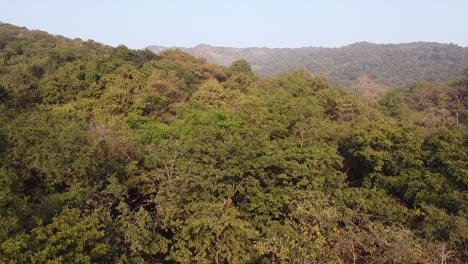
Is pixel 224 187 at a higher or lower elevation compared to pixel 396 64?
higher

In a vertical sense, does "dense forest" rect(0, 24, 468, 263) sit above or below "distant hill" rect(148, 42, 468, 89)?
above

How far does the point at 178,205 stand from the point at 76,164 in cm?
428

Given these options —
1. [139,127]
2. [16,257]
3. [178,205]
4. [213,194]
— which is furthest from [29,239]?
[139,127]

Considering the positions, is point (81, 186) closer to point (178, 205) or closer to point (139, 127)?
point (178, 205)

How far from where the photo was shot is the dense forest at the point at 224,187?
12648 millimetres

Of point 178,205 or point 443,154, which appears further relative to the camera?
point 443,154

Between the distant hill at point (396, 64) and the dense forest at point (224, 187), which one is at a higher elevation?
the dense forest at point (224, 187)

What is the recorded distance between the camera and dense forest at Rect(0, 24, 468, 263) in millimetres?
12648

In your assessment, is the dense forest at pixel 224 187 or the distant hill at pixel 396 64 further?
the distant hill at pixel 396 64

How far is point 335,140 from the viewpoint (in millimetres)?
23031

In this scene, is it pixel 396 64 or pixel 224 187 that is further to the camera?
pixel 396 64

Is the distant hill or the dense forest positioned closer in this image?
the dense forest

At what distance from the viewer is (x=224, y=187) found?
15.9 meters

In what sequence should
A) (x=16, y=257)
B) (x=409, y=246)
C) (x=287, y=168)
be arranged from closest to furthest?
(x=16, y=257), (x=409, y=246), (x=287, y=168)
